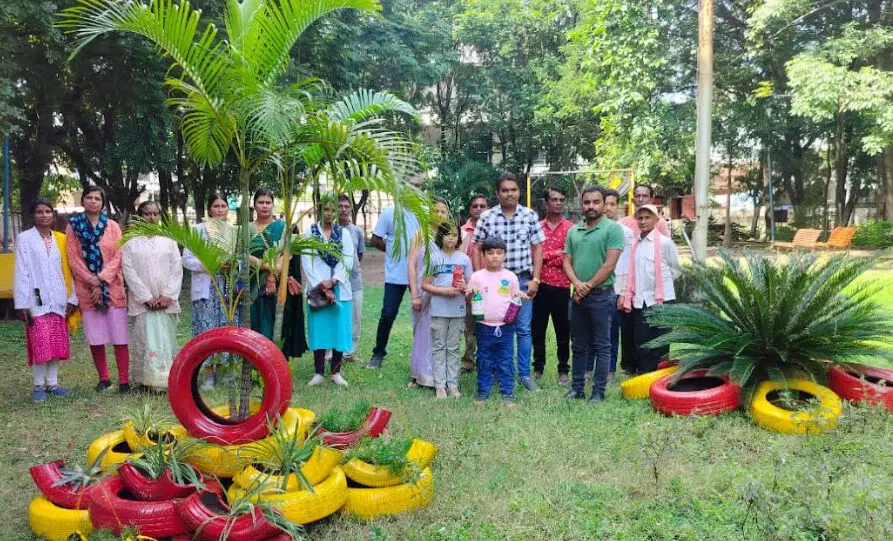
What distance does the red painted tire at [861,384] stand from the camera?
509cm

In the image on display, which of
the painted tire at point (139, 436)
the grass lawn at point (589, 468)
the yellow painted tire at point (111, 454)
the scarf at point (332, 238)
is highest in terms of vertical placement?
the scarf at point (332, 238)

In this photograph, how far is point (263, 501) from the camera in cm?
333

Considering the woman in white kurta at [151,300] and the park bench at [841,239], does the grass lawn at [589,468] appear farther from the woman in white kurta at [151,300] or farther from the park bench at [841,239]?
the park bench at [841,239]

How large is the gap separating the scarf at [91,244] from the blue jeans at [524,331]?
144 inches

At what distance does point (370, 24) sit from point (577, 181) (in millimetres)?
10162

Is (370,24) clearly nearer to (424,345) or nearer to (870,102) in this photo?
(870,102)

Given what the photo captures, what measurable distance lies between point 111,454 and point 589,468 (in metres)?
2.76

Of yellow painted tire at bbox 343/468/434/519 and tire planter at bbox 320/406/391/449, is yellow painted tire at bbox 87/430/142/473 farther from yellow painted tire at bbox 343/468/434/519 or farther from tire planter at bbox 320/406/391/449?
yellow painted tire at bbox 343/468/434/519

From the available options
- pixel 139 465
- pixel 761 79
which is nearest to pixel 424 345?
pixel 139 465

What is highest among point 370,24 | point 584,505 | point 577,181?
point 370,24

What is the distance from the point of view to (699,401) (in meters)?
5.27

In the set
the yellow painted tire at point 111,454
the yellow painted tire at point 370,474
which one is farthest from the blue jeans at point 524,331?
the yellow painted tire at point 111,454

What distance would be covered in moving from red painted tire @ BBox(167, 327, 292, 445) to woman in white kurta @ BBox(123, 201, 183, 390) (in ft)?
8.24

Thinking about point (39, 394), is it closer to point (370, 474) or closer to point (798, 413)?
point (370, 474)
